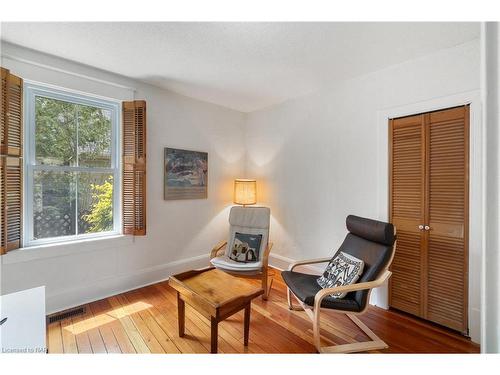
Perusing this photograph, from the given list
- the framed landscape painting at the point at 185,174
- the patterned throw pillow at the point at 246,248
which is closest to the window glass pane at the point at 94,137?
the framed landscape painting at the point at 185,174

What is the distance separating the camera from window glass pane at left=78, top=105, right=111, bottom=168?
2461 millimetres

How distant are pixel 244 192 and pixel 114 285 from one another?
1985 mm

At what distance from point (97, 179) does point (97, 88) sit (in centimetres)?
98

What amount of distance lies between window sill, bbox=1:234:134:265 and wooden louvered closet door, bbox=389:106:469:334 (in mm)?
2983

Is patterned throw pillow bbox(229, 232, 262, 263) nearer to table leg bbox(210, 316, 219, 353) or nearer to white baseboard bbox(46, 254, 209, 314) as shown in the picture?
white baseboard bbox(46, 254, 209, 314)

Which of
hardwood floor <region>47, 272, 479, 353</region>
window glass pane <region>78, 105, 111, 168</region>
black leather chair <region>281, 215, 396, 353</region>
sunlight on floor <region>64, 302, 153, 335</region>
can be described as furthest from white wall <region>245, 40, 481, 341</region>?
window glass pane <region>78, 105, 111, 168</region>

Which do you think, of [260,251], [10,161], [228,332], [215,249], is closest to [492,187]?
[228,332]

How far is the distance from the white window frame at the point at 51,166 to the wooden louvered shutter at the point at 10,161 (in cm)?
14

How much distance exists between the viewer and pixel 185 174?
3.19m

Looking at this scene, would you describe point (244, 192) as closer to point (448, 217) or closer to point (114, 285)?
point (114, 285)

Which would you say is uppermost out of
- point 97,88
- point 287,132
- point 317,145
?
point 97,88
